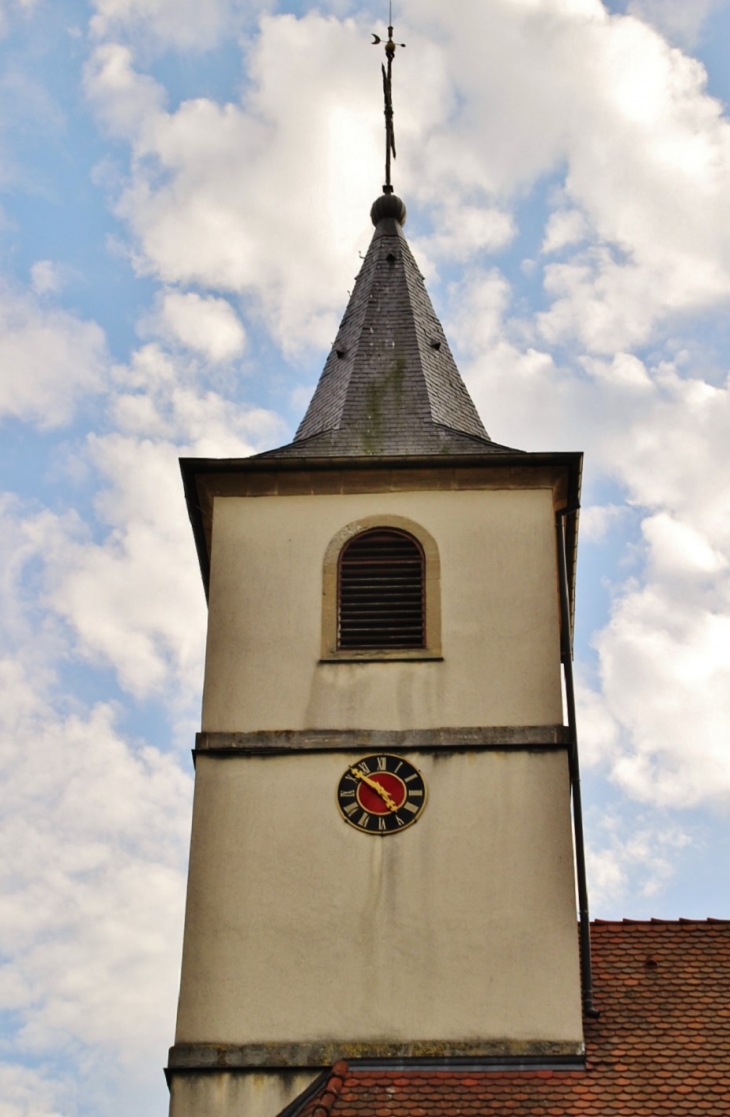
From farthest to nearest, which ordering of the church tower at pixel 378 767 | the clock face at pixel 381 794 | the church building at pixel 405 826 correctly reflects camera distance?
the clock face at pixel 381 794 < the church tower at pixel 378 767 < the church building at pixel 405 826

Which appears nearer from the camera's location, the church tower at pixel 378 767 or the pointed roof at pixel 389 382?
the church tower at pixel 378 767

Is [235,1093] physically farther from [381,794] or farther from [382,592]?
[382,592]

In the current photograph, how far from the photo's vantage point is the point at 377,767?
1816cm

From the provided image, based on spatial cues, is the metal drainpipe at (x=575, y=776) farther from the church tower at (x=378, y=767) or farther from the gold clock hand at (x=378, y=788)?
the gold clock hand at (x=378, y=788)

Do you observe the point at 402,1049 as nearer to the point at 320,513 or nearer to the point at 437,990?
the point at 437,990

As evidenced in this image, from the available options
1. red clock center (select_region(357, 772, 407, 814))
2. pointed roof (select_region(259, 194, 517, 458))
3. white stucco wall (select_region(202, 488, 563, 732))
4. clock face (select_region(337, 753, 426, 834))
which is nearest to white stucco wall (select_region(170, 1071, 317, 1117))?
clock face (select_region(337, 753, 426, 834))

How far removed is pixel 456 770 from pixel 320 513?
3453 mm

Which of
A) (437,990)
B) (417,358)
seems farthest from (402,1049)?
(417,358)

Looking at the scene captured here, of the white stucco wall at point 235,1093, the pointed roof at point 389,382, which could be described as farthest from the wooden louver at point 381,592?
the white stucco wall at point 235,1093

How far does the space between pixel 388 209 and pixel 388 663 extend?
8.70 m

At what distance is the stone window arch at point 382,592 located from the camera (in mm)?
19062

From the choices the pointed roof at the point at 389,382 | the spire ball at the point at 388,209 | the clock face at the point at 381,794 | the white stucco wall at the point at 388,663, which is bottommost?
the clock face at the point at 381,794

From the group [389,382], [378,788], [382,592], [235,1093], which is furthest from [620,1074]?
[389,382]

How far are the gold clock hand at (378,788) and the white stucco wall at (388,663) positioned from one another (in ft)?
1.65
